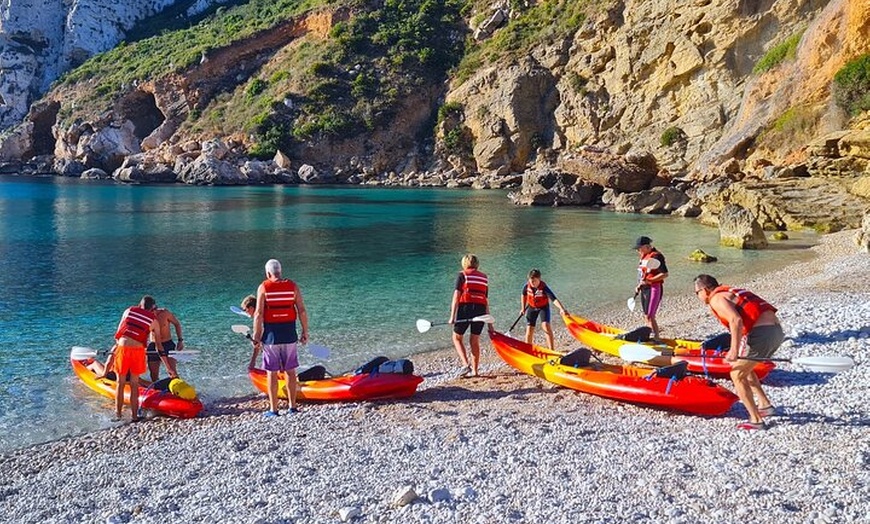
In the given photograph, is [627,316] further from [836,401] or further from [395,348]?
[836,401]

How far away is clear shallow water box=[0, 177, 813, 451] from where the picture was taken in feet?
38.9

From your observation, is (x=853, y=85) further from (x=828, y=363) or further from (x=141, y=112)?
(x=141, y=112)

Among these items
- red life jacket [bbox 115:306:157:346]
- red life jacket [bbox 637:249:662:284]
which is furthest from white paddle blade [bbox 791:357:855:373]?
red life jacket [bbox 115:306:157:346]

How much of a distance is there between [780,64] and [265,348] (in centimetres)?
4358

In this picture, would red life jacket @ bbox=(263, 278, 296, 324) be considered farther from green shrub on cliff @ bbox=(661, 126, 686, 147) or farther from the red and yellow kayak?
green shrub on cliff @ bbox=(661, 126, 686, 147)

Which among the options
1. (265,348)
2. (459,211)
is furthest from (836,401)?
(459,211)

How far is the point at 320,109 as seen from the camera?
253ft

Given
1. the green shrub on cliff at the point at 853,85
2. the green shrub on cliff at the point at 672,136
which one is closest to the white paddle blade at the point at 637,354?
the green shrub on cliff at the point at 853,85

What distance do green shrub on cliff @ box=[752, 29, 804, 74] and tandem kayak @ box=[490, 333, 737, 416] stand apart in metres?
39.5

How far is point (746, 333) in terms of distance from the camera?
7695mm

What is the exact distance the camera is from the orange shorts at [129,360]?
935cm

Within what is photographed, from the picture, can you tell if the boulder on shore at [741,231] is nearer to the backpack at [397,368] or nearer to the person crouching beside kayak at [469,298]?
the person crouching beside kayak at [469,298]

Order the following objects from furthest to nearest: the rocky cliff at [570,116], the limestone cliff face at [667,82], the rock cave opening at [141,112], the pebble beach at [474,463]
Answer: the rock cave opening at [141,112] → the limestone cliff face at [667,82] → the rocky cliff at [570,116] → the pebble beach at [474,463]

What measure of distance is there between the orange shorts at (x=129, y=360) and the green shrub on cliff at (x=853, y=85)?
34370 mm
